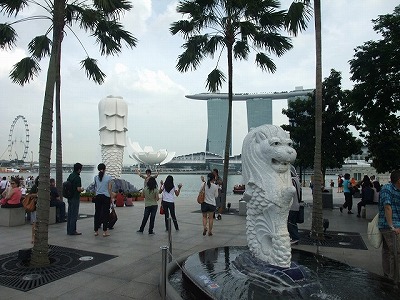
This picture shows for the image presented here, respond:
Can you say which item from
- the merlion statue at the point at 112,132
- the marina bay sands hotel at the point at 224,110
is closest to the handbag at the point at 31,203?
the merlion statue at the point at 112,132

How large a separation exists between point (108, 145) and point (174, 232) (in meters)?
14.6

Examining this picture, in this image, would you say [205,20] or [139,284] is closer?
[139,284]

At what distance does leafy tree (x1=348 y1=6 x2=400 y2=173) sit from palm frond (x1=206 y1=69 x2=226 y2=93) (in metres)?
4.64

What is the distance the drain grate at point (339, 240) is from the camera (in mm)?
6961

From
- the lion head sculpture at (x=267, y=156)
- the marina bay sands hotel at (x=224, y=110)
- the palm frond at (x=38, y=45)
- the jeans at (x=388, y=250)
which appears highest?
the marina bay sands hotel at (x=224, y=110)

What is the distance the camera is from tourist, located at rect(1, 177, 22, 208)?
28.9 ft

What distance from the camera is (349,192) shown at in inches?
485

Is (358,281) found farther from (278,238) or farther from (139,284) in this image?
(139,284)

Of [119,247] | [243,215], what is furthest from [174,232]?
[243,215]

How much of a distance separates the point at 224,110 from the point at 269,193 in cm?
12812

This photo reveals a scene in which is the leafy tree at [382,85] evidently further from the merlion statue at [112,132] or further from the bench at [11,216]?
the merlion statue at [112,132]

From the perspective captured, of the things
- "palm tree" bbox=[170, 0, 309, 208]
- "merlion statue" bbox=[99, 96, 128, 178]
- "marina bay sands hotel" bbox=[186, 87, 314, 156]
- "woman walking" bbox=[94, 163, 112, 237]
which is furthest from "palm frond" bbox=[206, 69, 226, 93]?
"marina bay sands hotel" bbox=[186, 87, 314, 156]

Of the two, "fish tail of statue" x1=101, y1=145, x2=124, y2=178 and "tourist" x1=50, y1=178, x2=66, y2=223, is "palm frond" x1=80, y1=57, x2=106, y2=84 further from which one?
"fish tail of statue" x1=101, y1=145, x2=124, y2=178

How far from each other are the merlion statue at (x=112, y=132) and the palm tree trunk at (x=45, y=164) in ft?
53.0
